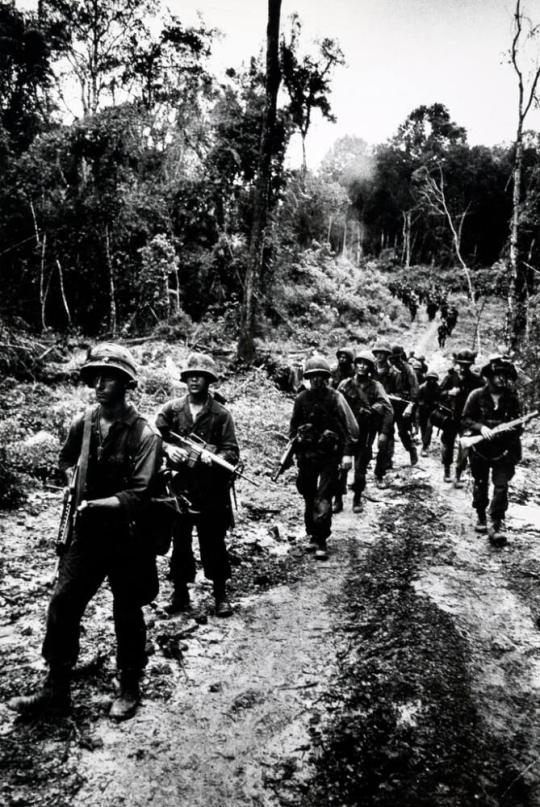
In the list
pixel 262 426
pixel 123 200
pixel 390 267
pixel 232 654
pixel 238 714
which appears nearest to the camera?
pixel 238 714

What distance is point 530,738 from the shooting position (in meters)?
2.94

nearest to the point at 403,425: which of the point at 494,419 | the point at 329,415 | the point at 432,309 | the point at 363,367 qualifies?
the point at 363,367

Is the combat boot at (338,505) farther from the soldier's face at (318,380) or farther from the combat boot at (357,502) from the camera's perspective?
the soldier's face at (318,380)

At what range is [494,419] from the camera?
6.44 meters

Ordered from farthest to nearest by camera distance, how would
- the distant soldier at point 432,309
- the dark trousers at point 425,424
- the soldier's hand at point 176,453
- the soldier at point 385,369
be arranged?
the distant soldier at point 432,309
the dark trousers at point 425,424
the soldier at point 385,369
the soldier's hand at point 176,453

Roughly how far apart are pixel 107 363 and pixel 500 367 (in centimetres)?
493

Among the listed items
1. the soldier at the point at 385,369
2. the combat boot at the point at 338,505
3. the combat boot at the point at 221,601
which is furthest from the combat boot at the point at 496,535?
the combat boot at the point at 221,601

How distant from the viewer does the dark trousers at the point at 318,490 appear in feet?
19.7

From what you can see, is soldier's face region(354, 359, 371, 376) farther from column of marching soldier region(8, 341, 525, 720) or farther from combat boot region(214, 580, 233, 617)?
combat boot region(214, 580, 233, 617)

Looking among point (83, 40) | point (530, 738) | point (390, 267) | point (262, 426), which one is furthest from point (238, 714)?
point (390, 267)

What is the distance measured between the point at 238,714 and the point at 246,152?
71.4 feet

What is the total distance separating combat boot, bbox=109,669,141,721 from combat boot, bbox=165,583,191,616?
53.6 inches

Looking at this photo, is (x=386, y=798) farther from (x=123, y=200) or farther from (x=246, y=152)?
(x=246, y=152)

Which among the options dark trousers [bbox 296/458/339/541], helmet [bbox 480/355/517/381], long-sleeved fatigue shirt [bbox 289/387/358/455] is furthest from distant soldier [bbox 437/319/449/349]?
dark trousers [bbox 296/458/339/541]
